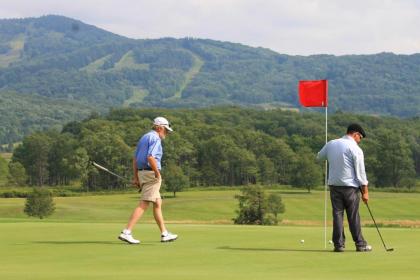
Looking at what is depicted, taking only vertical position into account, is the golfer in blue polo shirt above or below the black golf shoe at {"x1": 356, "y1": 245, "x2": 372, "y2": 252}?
above

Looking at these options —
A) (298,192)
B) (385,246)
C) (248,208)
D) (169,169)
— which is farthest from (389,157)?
(385,246)

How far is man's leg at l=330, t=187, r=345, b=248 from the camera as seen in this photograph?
13875mm

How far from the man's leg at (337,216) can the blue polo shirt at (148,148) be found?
314cm

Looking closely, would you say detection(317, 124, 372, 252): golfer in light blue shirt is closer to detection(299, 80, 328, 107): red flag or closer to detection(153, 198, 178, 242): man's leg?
detection(299, 80, 328, 107): red flag

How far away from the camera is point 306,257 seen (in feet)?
42.5

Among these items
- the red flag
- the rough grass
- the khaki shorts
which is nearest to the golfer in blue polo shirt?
the khaki shorts

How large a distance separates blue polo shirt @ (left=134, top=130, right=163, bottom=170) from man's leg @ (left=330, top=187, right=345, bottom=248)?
3.14 metres

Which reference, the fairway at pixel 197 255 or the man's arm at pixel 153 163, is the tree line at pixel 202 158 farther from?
the man's arm at pixel 153 163

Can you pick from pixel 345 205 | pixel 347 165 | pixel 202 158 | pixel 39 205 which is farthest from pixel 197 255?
pixel 202 158

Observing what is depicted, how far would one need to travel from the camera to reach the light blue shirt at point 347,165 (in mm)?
14312

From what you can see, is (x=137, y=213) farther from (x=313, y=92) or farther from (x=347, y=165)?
(x=313, y=92)

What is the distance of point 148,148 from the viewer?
15109mm

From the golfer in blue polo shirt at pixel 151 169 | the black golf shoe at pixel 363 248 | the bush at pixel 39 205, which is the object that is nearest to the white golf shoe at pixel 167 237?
the golfer in blue polo shirt at pixel 151 169

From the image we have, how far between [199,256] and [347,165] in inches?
123
